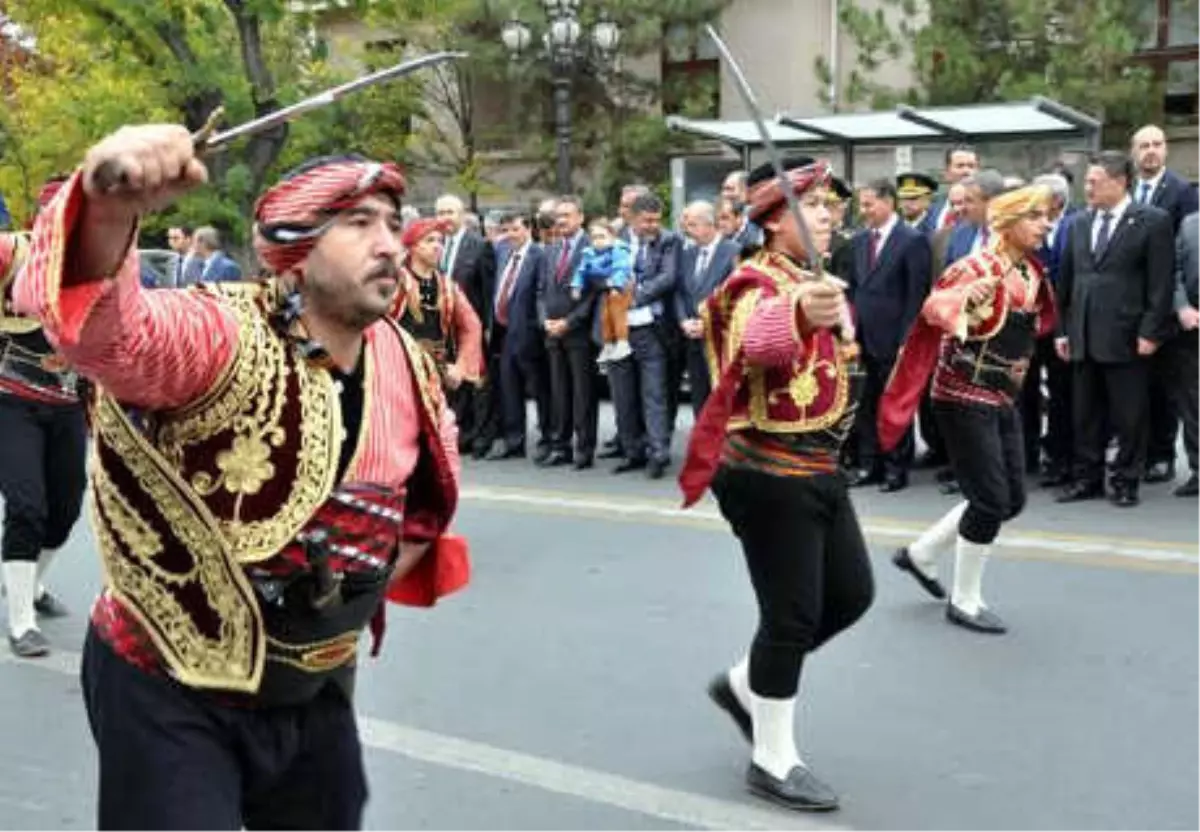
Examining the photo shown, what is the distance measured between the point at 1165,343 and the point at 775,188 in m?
5.29

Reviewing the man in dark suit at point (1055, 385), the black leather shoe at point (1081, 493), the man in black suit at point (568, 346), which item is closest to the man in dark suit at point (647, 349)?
the man in black suit at point (568, 346)

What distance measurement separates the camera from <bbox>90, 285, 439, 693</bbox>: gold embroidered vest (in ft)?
7.95

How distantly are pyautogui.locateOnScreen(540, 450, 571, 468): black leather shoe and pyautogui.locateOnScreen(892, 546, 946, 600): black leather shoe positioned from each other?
4545 millimetres

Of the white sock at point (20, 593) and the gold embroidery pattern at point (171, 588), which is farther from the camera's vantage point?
the white sock at point (20, 593)

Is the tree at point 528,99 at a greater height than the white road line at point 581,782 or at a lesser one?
greater

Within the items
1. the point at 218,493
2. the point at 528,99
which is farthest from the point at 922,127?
the point at 528,99

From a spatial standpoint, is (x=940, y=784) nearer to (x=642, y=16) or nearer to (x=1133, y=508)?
(x=1133, y=508)

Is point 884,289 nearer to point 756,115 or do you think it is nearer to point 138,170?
point 756,115

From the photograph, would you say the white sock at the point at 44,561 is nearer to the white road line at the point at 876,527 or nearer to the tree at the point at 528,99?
the white road line at the point at 876,527

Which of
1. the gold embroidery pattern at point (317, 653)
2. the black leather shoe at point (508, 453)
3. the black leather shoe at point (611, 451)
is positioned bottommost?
the black leather shoe at point (508, 453)

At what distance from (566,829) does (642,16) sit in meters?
20.8

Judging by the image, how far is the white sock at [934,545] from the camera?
620cm

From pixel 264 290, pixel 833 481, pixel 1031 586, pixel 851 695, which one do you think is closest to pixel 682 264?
pixel 1031 586

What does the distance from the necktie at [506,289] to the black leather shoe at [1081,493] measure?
15.0 ft
